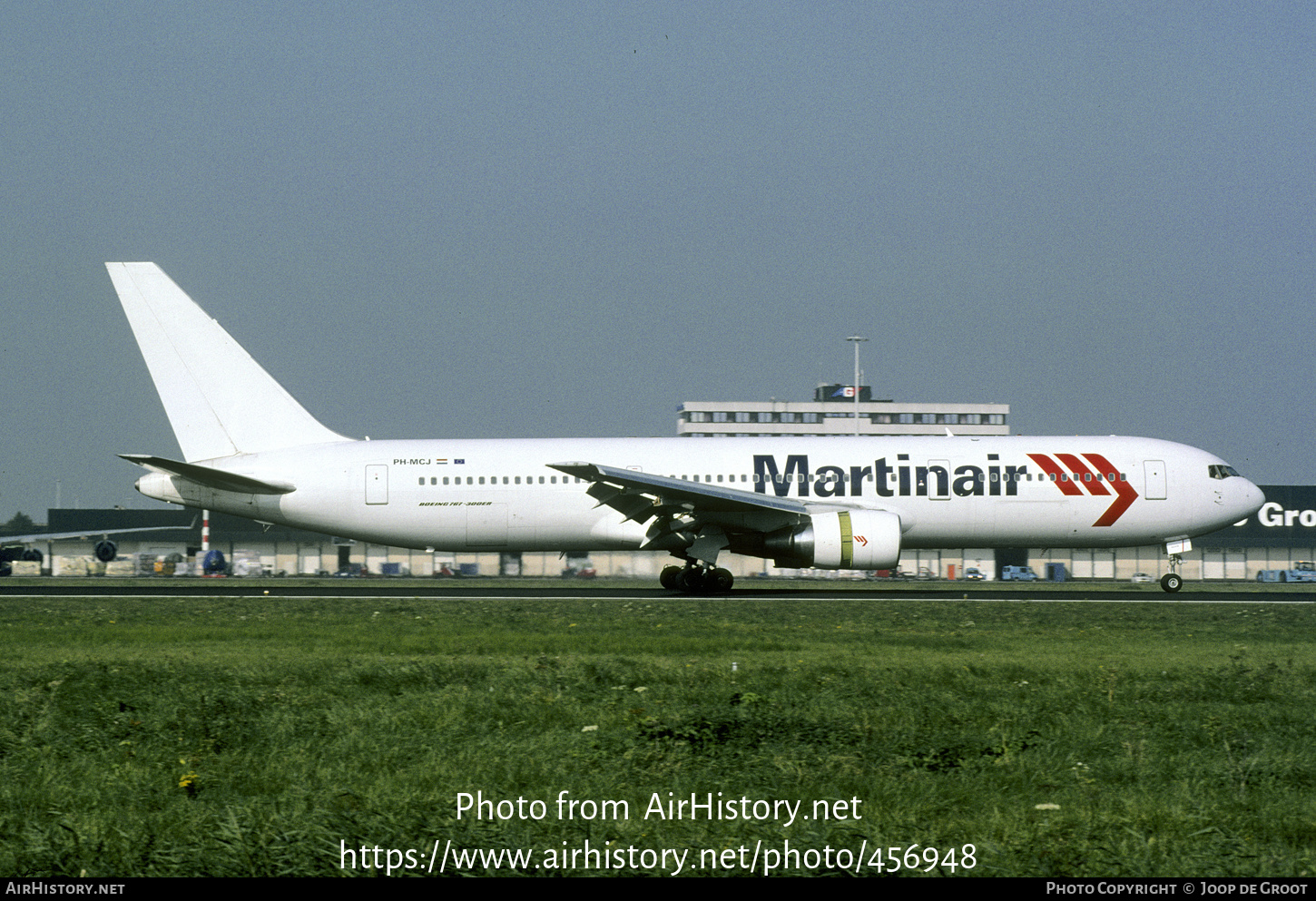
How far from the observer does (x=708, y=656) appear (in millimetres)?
12742

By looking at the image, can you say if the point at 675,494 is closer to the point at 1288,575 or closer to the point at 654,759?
the point at 654,759

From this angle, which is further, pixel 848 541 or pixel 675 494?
pixel 675 494

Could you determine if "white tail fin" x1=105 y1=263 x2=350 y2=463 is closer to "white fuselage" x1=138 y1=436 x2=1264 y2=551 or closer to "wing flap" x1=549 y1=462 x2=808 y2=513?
"white fuselage" x1=138 y1=436 x2=1264 y2=551

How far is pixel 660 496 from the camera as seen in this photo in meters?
25.3

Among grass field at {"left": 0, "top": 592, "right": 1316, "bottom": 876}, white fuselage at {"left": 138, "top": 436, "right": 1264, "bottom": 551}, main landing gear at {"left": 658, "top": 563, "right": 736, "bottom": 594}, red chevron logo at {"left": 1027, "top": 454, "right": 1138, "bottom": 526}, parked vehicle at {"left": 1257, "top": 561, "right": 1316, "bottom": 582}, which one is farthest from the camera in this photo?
parked vehicle at {"left": 1257, "top": 561, "right": 1316, "bottom": 582}

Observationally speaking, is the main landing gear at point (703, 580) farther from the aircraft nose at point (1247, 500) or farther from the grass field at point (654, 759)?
the grass field at point (654, 759)

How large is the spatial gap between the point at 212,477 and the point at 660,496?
33.7 feet

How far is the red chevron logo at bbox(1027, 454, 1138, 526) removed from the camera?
27016 millimetres

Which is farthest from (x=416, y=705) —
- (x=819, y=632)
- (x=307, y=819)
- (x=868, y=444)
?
(x=868, y=444)

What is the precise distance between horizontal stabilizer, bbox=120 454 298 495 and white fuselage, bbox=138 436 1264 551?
0.20 m

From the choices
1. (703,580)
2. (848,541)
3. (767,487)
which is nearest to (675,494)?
(703,580)

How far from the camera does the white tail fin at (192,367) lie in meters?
28.3

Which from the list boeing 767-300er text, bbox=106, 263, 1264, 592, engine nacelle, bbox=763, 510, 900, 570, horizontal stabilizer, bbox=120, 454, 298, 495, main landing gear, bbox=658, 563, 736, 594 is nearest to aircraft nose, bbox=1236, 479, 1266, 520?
boeing 767-300er text, bbox=106, 263, 1264, 592

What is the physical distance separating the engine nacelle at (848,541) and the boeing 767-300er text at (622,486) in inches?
33.3
